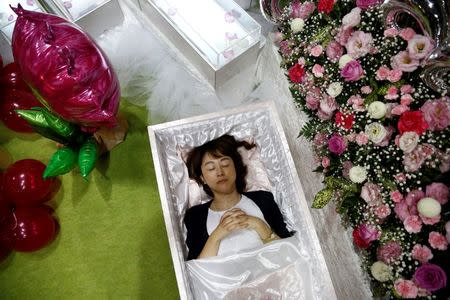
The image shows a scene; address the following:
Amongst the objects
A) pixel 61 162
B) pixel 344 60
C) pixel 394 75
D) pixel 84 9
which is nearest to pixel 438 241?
pixel 394 75

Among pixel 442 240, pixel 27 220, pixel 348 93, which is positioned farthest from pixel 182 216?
pixel 442 240

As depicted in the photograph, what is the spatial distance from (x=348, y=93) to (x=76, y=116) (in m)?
1.01

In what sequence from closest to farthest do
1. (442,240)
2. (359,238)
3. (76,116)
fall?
1. (442,240)
2. (359,238)
3. (76,116)

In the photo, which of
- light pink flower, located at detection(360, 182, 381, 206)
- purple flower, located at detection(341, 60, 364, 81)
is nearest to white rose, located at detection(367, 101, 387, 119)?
purple flower, located at detection(341, 60, 364, 81)

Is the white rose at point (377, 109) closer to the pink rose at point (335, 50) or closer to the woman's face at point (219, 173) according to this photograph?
the pink rose at point (335, 50)

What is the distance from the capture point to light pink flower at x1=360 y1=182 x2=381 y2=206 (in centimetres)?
122

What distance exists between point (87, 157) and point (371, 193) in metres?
1.21

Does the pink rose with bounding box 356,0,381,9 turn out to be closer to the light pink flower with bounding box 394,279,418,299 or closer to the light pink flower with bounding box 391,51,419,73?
the light pink flower with bounding box 391,51,419,73

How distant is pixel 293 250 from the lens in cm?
160

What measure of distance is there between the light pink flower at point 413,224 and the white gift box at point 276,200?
18.6 inches

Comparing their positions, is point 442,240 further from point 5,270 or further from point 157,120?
point 5,270

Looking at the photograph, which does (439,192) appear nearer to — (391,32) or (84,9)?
(391,32)

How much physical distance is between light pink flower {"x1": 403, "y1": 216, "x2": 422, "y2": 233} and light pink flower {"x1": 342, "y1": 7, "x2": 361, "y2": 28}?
2.12 feet

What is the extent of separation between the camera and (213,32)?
6.22 feet
